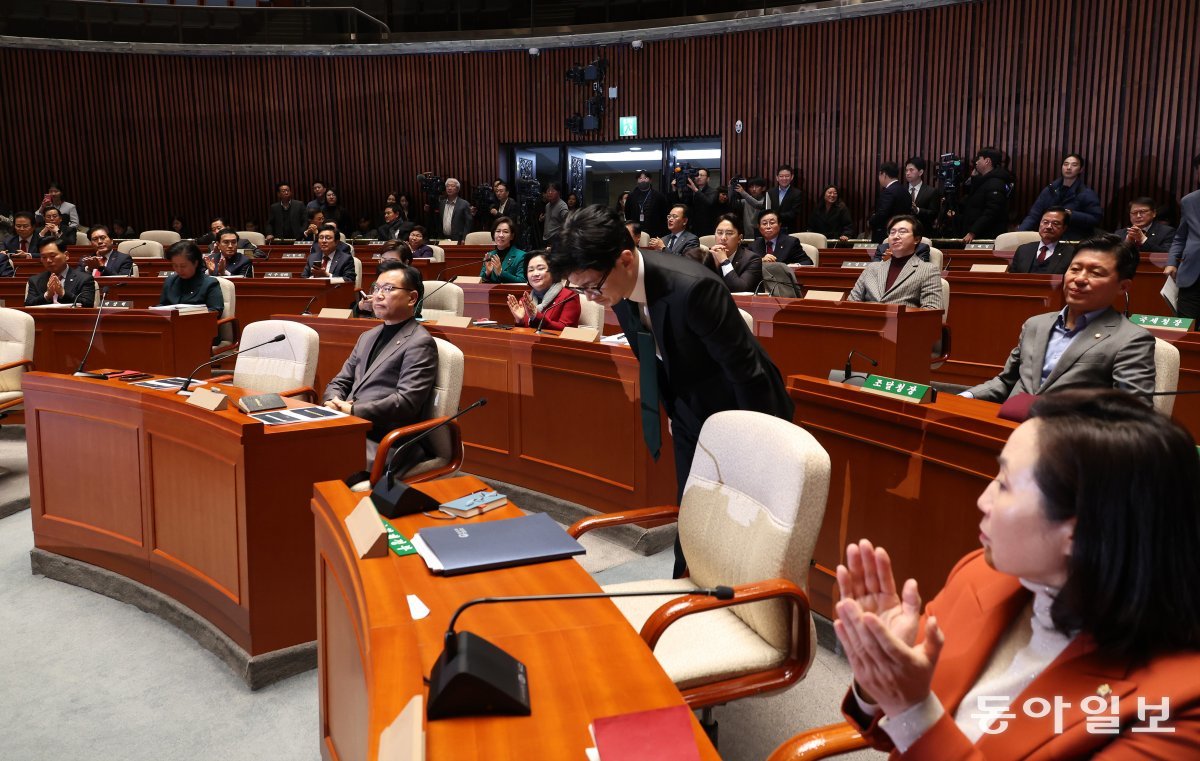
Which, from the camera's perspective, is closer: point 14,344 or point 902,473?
point 902,473

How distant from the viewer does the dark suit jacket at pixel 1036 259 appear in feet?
16.1

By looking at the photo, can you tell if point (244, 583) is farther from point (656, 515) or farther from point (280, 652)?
point (656, 515)

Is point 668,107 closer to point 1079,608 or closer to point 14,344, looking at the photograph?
point 14,344

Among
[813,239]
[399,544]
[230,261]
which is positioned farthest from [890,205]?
[399,544]

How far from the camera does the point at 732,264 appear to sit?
16.5 ft

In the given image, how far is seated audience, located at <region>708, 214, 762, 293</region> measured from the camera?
4.92 metres

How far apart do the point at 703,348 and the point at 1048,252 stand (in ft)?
12.8

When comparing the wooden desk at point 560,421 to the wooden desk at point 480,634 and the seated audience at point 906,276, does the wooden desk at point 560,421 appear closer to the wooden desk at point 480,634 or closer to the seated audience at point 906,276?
the wooden desk at point 480,634

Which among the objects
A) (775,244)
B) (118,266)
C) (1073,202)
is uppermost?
(1073,202)

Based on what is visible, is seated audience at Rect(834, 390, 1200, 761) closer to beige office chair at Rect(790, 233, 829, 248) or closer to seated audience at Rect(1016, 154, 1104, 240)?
seated audience at Rect(1016, 154, 1104, 240)

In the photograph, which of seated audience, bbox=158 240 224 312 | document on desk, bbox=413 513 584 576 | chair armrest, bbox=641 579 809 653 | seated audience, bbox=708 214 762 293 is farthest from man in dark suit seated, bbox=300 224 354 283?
chair armrest, bbox=641 579 809 653

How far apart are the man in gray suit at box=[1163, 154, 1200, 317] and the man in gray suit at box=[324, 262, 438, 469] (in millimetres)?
3879

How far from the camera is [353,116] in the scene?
1127cm

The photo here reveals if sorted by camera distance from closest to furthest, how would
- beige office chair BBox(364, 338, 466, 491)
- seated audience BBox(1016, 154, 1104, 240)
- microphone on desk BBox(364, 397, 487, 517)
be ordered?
microphone on desk BBox(364, 397, 487, 517) < beige office chair BBox(364, 338, 466, 491) < seated audience BBox(1016, 154, 1104, 240)
